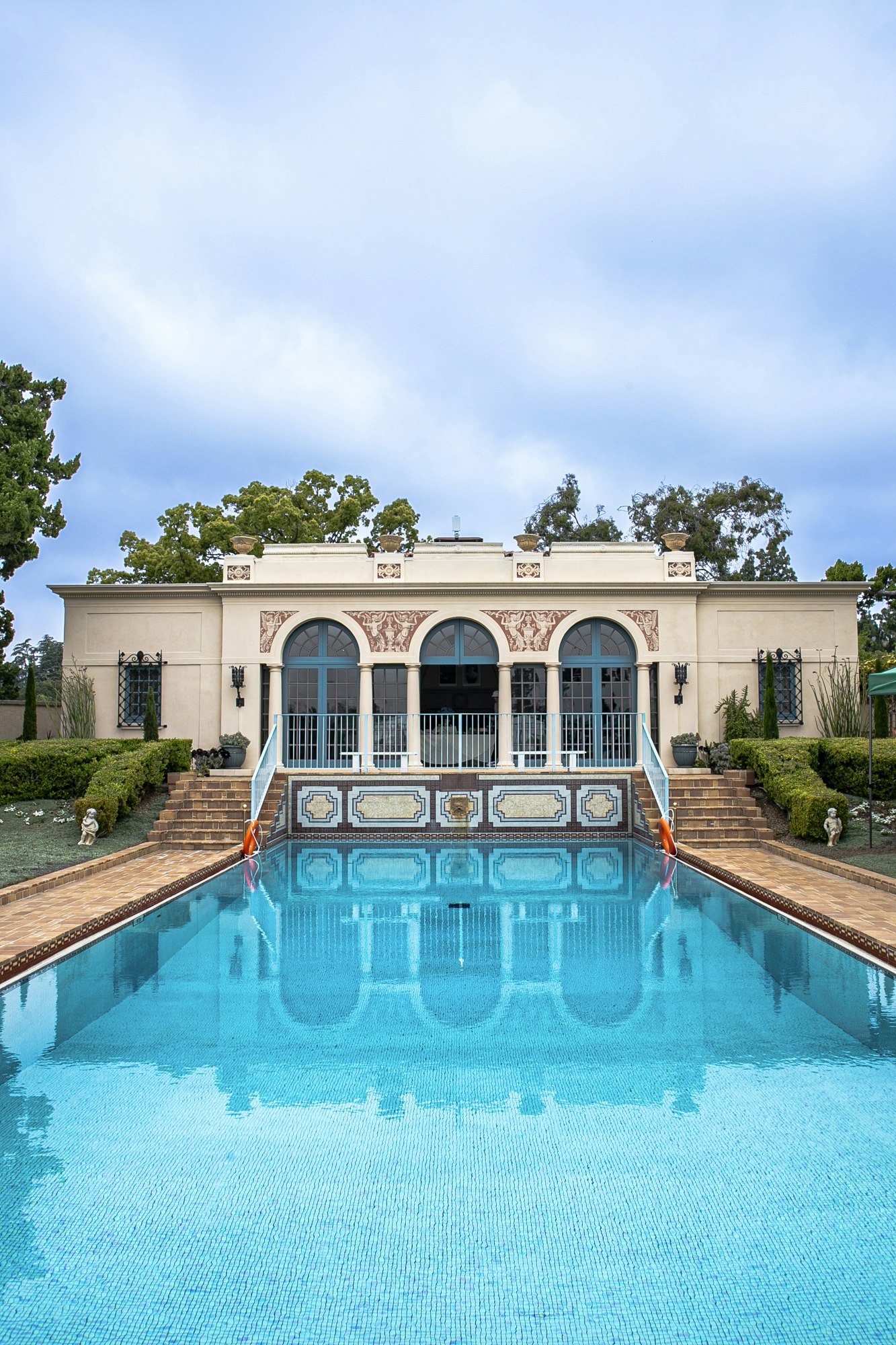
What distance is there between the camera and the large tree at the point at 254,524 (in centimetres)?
2670

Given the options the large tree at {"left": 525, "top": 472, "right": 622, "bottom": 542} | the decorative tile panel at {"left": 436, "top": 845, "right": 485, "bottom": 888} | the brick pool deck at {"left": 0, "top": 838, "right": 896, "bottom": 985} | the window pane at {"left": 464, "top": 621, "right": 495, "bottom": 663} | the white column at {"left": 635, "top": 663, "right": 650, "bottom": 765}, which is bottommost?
the decorative tile panel at {"left": 436, "top": 845, "right": 485, "bottom": 888}

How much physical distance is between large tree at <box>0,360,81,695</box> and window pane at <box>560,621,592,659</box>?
10.4m

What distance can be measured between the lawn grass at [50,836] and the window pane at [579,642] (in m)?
8.21

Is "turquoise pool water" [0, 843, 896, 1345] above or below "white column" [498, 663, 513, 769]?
below

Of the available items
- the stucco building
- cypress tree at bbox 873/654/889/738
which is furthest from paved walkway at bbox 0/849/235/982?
cypress tree at bbox 873/654/889/738

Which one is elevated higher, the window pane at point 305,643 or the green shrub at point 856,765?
the window pane at point 305,643

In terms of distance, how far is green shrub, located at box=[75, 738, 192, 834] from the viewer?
41.1 ft

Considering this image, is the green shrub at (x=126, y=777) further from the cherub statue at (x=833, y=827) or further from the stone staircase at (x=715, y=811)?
the cherub statue at (x=833, y=827)

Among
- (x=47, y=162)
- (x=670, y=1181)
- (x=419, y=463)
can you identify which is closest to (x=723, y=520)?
(x=419, y=463)

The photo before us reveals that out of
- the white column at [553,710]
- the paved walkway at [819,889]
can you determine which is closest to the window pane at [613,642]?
the white column at [553,710]

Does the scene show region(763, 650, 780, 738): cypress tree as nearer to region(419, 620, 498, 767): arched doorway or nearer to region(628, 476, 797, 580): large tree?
region(419, 620, 498, 767): arched doorway

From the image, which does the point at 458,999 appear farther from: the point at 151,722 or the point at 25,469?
the point at 25,469

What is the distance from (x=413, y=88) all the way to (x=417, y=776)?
10.7 m

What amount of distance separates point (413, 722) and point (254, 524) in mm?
13320
